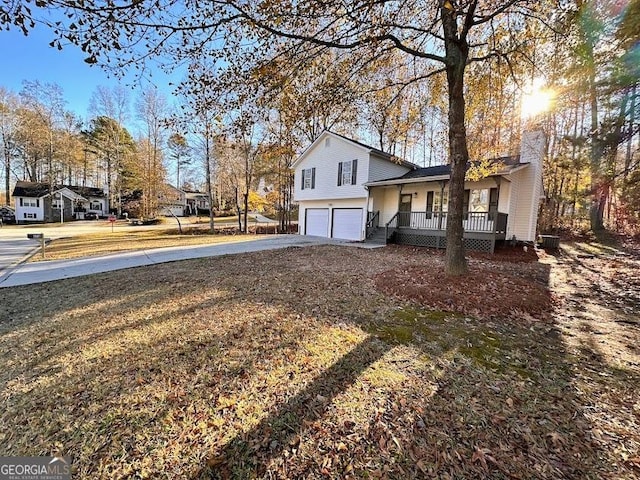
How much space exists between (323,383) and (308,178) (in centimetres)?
1759

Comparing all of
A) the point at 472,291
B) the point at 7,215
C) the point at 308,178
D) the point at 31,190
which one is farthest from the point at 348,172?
the point at 7,215

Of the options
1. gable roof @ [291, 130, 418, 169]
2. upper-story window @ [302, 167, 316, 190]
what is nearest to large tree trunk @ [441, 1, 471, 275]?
gable roof @ [291, 130, 418, 169]

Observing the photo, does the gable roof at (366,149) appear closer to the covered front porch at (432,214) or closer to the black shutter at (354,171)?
the black shutter at (354,171)

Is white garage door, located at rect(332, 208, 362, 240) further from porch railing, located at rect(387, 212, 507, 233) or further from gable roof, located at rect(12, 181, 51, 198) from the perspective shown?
gable roof, located at rect(12, 181, 51, 198)

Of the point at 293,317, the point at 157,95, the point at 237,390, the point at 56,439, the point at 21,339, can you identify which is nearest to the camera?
the point at 56,439

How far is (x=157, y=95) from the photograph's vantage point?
27.6 metres

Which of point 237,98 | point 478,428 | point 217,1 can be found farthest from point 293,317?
point 217,1

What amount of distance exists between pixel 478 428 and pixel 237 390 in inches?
84.7

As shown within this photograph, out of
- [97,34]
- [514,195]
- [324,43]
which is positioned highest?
[324,43]

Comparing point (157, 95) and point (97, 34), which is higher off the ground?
point (157, 95)

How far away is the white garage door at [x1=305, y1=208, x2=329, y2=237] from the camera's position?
1874 centimetres

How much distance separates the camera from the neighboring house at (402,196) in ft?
40.0

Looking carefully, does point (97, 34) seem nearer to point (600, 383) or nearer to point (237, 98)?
point (237, 98)

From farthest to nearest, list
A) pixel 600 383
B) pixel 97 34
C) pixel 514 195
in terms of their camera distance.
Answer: pixel 514 195
pixel 97 34
pixel 600 383
